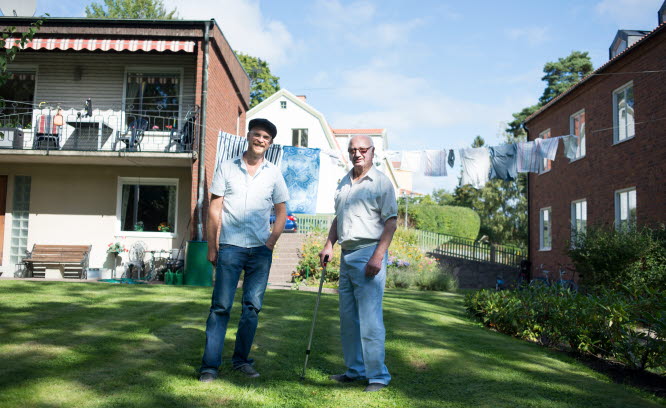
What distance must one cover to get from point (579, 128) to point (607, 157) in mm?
2802

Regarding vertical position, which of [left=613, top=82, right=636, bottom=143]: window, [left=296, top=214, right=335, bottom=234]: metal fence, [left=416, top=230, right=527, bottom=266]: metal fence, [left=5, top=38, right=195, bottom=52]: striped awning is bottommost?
[left=416, top=230, right=527, bottom=266]: metal fence

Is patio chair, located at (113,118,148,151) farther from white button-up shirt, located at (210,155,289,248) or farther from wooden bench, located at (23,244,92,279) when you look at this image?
white button-up shirt, located at (210,155,289,248)

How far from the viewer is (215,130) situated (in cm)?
1498

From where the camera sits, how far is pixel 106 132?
47.6 ft

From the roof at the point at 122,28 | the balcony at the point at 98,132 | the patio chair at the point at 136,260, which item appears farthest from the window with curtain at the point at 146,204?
the roof at the point at 122,28

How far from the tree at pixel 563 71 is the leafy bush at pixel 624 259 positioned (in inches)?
1304

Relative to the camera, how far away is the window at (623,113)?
14.0 metres

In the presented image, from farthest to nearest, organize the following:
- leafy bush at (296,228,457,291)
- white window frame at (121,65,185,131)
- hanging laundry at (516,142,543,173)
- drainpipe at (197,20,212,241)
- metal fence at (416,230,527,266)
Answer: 1. metal fence at (416,230,527,266)
2. white window frame at (121,65,185,131)
3. hanging laundry at (516,142,543,173)
4. leafy bush at (296,228,457,291)
5. drainpipe at (197,20,212,241)

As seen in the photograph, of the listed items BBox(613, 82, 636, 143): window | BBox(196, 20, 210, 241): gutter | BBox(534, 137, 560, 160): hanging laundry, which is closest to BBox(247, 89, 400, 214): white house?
BBox(534, 137, 560, 160): hanging laundry

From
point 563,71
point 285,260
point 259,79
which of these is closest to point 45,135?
point 285,260

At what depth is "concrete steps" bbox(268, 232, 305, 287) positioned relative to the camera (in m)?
14.4

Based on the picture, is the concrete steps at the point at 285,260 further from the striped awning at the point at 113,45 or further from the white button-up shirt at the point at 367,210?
the white button-up shirt at the point at 367,210

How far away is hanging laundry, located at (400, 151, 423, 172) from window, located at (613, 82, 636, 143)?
5237 millimetres

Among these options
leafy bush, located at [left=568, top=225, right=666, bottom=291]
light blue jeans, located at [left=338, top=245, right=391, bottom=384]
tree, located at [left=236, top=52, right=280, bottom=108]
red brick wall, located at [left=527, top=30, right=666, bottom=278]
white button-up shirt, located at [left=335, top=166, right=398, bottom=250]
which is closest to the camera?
light blue jeans, located at [left=338, top=245, right=391, bottom=384]
